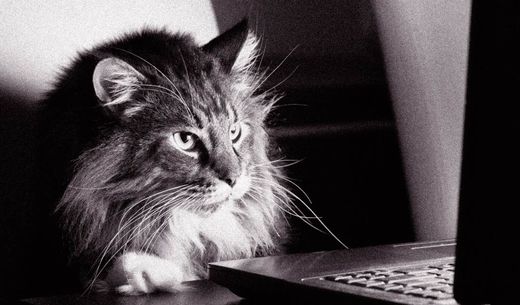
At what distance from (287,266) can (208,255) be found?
425mm

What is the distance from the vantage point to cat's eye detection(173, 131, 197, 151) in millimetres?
1237

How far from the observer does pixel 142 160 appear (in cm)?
121

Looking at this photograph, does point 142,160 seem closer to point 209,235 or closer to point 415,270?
point 209,235

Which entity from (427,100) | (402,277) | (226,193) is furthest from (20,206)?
(427,100)

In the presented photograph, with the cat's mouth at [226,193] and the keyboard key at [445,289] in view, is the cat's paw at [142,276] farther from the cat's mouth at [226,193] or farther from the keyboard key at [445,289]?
the keyboard key at [445,289]

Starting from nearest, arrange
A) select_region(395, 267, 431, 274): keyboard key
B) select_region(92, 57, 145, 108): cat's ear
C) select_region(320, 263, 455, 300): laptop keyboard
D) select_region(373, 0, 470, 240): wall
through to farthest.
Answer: select_region(320, 263, 455, 300): laptop keyboard
select_region(395, 267, 431, 274): keyboard key
select_region(92, 57, 145, 108): cat's ear
select_region(373, 0, 470, 240): wall

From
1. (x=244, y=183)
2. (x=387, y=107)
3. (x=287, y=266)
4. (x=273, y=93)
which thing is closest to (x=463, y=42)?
(x=387, y=107)

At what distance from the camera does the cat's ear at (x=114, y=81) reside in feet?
3.80

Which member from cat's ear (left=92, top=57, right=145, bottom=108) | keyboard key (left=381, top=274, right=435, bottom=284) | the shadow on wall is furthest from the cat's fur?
keyboard key (left=381, top=274, right=435, bottom=284)

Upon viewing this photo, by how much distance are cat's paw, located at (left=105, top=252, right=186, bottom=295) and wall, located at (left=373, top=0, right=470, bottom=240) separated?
83cm

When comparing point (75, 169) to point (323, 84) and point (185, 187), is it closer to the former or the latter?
point (185, 187)

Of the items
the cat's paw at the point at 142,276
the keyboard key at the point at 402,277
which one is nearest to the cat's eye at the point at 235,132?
the cat's paw at the point at 142,276

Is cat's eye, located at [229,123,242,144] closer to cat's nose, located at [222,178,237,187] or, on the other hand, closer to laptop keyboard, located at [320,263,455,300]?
cat's nose, located at [222,178,237,187]

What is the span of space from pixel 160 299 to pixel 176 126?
386 millimetres
